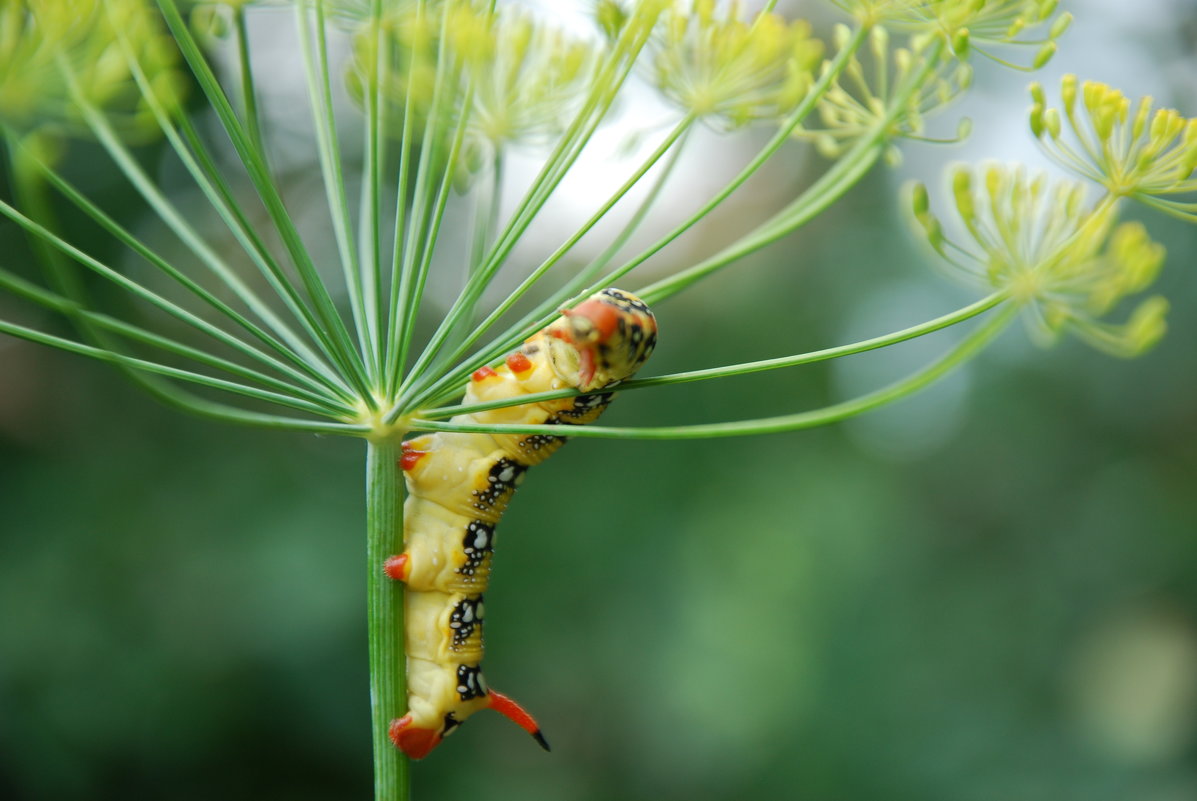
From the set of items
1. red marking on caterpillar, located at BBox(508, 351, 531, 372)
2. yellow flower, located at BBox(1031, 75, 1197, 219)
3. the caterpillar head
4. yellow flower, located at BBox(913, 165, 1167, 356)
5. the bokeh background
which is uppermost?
yellow flower, located at BBox(1031, 75, 1197, 219)

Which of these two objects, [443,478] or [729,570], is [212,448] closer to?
[729,570]

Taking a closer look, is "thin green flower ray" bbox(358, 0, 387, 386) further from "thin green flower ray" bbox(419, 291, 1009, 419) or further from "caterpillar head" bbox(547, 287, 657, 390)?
"caterpillar head" bbox(547, 287, 657, 390)

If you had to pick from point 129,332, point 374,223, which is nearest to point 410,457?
point 374,223

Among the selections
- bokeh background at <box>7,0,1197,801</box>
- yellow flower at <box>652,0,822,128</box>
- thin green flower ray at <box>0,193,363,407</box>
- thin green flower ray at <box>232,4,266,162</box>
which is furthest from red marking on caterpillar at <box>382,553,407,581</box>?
bokeh background at <box>7,0,1197,801</box>

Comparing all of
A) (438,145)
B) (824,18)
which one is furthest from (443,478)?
(824,18)

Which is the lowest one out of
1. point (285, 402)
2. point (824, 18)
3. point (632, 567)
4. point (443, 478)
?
point (632, 567)

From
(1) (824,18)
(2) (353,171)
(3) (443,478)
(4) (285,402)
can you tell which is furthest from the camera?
(1) (824,18)
